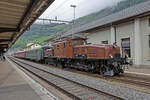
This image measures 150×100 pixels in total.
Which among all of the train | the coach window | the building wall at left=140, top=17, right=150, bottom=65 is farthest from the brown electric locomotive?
the coach window

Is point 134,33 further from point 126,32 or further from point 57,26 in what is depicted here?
point 57,26

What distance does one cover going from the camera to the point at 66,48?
16234 mm

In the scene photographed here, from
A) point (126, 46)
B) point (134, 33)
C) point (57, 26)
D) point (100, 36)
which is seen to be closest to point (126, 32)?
point (134, 33)

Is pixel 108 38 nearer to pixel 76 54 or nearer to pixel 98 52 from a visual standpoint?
pixel 76 54

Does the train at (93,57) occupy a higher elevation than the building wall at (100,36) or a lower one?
lower

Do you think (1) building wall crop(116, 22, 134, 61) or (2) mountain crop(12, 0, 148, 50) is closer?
(1) building wall crop(116, 22, 134, 61)

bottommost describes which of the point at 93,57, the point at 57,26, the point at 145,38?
the point at 93,57

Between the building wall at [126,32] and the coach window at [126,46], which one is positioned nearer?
the building wall at [126,32]

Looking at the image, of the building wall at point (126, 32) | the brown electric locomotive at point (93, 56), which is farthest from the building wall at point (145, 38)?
the brown electric locomotive at point (93, 56)

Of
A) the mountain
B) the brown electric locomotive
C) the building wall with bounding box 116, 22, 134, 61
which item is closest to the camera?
the brown electric locomotive

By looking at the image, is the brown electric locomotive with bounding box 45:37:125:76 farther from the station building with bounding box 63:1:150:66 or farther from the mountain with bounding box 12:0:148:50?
the station building with bounding box 63:1:150:66

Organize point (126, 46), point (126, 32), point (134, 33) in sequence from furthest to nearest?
point (126, 46)
point (126, 32)
point (134, 33)

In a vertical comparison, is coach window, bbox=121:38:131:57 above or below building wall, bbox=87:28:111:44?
below

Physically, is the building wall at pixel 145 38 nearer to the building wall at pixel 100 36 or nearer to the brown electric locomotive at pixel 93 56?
the building wall at pixel 100 36
